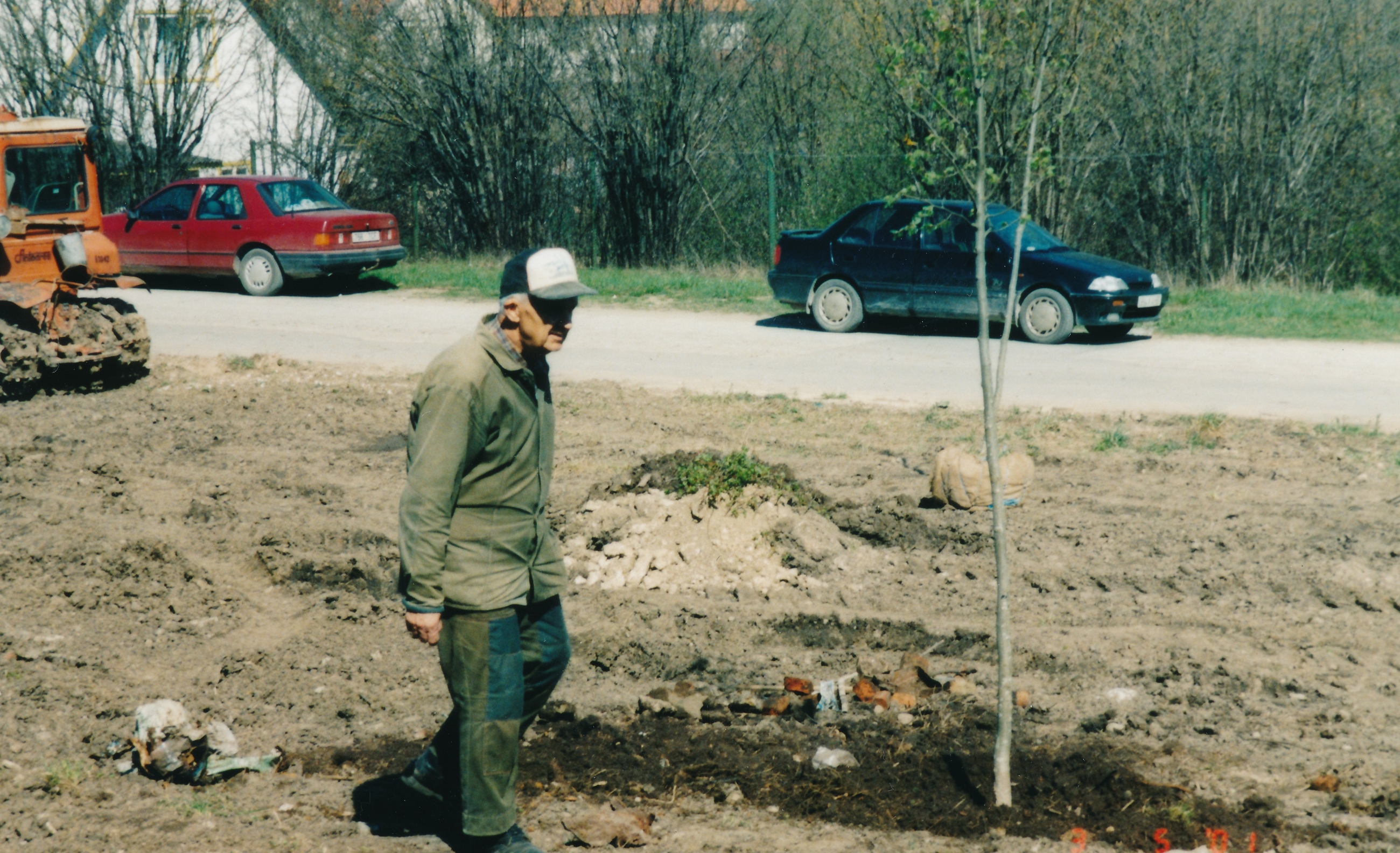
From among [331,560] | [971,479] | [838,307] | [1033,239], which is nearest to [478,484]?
[331,560]

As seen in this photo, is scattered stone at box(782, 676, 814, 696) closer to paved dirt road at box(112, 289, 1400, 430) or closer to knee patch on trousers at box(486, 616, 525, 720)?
knee patch on trousers at box(486, 616, 525, 720)

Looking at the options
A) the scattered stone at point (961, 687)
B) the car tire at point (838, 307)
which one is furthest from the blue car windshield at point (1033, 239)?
the scattered stone at point (961, 687)

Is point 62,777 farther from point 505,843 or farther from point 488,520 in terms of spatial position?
point 488,520

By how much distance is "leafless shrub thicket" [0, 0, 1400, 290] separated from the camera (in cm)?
1833

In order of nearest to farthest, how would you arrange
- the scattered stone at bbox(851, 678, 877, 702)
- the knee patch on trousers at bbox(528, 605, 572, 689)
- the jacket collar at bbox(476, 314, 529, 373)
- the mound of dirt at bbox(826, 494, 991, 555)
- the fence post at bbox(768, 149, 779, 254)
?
the jacket collar at bbox(476, 314, 529, 373) < the knee patch on trousers at bbox(528, 605, 572, 689) < the scattered stone at bbox(851, 678, 877, 702) < the mound of dirt at bbox(826, 494, 991, 555) < the fence post at bbox(768, 149, 779, 254)

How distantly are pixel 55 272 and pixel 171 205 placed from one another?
9.00 m

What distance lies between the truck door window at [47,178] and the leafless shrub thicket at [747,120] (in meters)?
8.66

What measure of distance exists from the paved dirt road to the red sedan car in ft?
4.48

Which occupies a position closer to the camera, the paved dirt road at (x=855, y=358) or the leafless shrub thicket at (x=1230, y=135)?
the paved dirt road at (x=855, y=358)

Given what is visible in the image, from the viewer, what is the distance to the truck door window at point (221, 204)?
62.1ft

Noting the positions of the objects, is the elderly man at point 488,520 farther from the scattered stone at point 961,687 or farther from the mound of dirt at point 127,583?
the mound of dirt at point 127,583

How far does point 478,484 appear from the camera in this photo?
3508 millimetres

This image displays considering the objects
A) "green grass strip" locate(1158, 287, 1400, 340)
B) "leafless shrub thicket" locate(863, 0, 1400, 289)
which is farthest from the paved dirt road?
"leafless shrub thicket" locate(863, 0, 1400, 289)

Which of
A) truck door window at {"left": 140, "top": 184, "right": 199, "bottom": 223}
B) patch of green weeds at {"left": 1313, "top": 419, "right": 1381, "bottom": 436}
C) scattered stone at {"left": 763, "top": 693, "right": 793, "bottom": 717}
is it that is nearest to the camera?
scattered stone at {"left": 763, "top": 693, "right": 793, "bottom": 717}
